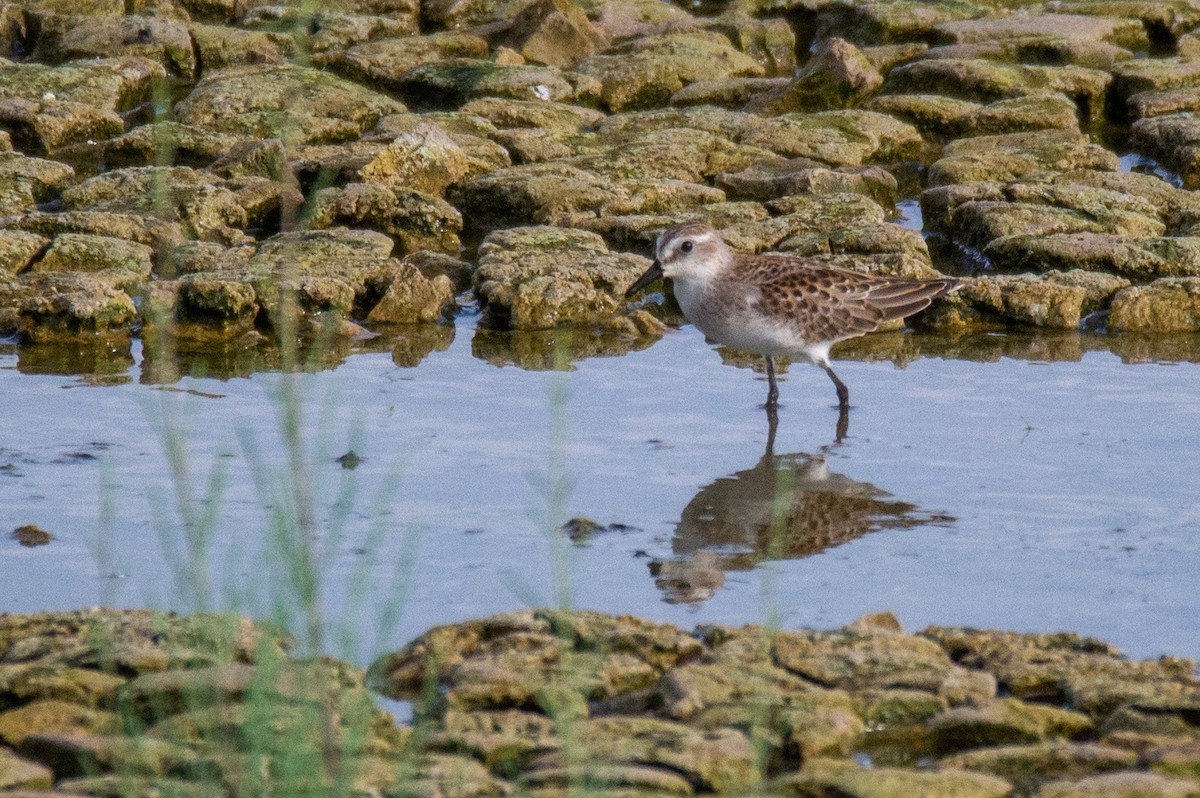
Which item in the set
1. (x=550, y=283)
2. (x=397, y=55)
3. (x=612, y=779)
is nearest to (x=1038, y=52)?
(x=397, y=55)

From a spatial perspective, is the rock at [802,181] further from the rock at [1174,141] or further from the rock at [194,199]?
the rock at [194,199]

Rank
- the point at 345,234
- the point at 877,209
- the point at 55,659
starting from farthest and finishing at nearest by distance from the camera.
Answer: the point at 877,209 < the point at 345,234 < the point at 55,659

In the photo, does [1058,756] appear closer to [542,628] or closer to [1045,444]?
[542,628]

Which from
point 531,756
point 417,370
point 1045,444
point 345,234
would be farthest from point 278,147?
point 531,756

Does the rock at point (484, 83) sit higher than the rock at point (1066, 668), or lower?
higher

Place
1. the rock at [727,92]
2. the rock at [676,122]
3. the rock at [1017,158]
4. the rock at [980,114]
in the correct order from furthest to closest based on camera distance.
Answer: the rock at [727,92] → the rock at [980,114] → the rock at [676,122] → the rock at [1017,158]

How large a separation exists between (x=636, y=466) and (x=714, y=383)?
1619 millimetres

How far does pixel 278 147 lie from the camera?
11.1 meters

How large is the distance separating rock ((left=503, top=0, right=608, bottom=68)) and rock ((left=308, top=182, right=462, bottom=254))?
13.5 feet

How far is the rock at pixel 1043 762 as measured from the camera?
4105mm

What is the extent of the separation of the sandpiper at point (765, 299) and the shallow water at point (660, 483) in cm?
31

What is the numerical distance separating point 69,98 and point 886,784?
1031cm

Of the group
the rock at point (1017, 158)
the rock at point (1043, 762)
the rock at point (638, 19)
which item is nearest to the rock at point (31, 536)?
the rock at point (1043, 762)

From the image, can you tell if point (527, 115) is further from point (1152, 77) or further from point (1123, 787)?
point (1123, 787)
